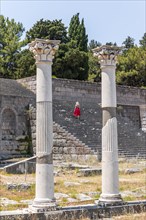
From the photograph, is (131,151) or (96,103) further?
(96,103)

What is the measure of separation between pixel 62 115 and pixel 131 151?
530 centimetres

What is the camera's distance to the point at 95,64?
53.2 meters

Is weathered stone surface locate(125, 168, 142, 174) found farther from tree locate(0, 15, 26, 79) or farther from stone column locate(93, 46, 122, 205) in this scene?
tree locate(0, 15, 26, 79)

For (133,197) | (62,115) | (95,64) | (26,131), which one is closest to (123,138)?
(62,115)

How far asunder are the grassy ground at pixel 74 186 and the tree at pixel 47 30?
23.5m

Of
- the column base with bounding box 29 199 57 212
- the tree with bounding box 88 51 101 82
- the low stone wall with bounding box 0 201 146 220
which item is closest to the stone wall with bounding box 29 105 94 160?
the low stone wall with bounding box 0 201 146 220

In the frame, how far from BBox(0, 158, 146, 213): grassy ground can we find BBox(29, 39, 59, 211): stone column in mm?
1611

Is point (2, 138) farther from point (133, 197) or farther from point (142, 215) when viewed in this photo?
point (142, 215)

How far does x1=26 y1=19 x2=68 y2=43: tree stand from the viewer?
42.8 m

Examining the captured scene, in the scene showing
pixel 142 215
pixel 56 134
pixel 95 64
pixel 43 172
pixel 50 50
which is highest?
pixel 95 64

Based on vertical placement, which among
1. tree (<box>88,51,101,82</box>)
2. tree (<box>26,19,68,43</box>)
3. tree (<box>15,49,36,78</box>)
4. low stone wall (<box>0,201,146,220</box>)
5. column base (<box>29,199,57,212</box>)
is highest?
tree (<box>26,19,68,43</box>)

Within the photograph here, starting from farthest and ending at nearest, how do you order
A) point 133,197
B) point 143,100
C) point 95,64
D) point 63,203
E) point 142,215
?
1. point 95,64
2. point 143,100
3. point 133,197
4. point 63,203
5. point 142,215

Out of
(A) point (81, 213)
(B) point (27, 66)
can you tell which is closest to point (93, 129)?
(B) point (27, 66)

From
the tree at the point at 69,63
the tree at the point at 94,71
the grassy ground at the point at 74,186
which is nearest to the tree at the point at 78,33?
the tree at the point at 94,71
